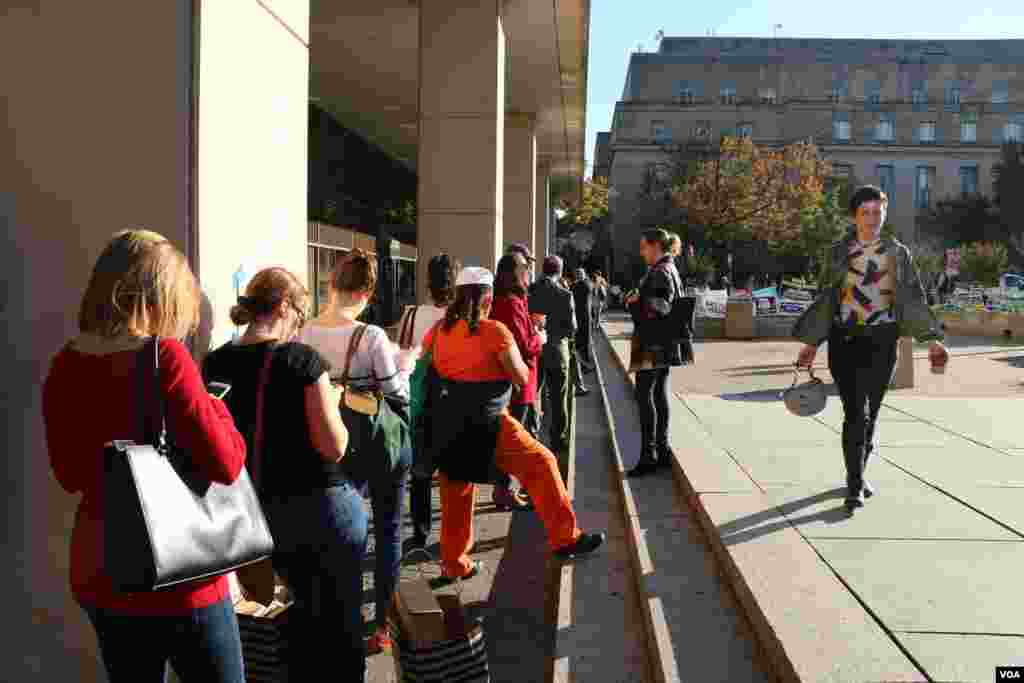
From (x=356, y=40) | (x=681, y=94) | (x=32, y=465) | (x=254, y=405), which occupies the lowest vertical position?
(x=32, y=465)

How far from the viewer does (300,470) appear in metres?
3.55

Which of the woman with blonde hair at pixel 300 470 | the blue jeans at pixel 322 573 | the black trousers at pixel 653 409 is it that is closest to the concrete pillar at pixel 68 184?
the woman with blonde hair at pixel 300 470

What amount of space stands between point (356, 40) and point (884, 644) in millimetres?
15449

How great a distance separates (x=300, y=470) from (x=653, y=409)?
4388mm

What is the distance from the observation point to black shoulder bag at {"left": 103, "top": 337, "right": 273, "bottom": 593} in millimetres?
2473

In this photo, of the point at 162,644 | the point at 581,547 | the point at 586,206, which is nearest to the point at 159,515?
Answer: the point at 162,644

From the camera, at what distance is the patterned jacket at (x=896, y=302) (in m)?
6.01

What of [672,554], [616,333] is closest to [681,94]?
[616,333]

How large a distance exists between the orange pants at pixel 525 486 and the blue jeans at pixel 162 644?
→ 9.69ft

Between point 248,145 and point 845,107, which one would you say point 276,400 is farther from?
point 845,107

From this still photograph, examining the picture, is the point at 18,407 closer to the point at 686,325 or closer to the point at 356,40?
the point at 686,325

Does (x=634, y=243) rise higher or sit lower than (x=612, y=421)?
higher

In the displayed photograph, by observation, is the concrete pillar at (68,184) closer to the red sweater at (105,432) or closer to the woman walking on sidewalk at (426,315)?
the red sweater at (105,432)

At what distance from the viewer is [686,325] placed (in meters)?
7.33
